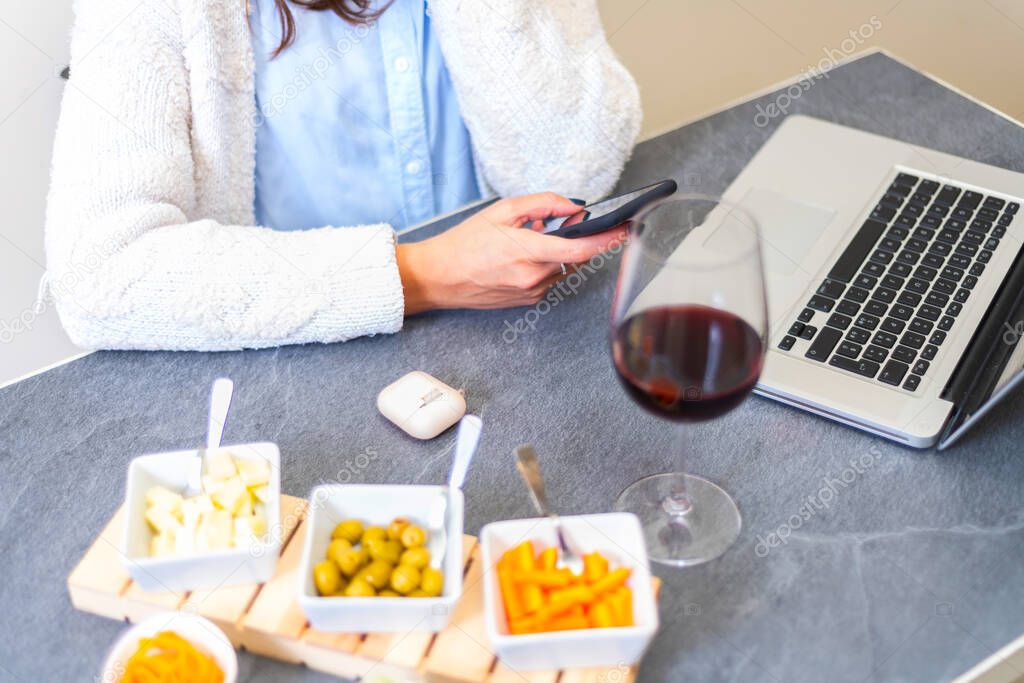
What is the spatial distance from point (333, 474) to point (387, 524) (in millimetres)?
122

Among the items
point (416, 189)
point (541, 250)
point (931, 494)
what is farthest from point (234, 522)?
point (416, 189)

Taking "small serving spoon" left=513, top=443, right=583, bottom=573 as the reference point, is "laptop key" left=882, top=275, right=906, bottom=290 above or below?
below

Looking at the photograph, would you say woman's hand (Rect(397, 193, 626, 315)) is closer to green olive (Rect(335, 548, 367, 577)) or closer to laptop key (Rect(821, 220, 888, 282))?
laptop key (Rect(821, 220, 888, 282))

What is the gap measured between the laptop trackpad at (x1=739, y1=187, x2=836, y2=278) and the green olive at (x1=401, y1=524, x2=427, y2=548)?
0.47 metres

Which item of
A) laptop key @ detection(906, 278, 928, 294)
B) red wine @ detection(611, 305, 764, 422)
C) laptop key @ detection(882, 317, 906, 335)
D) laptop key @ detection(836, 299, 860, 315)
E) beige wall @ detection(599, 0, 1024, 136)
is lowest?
beige wall @ detection(599, 0, 1024, 136)

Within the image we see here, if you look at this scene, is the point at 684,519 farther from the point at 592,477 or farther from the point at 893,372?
the point at 893,372

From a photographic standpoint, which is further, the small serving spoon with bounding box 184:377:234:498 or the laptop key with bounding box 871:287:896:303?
the laptop key with bounding box 871:287:896:303

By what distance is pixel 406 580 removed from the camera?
2.25ft

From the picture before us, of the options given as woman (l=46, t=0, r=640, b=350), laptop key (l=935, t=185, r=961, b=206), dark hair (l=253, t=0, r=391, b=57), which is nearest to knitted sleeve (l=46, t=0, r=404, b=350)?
woman (l=46, t=0, r=640, b=350)

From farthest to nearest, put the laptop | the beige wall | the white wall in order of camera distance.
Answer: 1. the beige wall
2. the white wall
3. the laptop

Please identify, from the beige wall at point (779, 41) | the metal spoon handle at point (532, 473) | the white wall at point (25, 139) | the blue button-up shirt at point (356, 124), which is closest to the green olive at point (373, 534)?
the metal spoon handle at point (532, 473)

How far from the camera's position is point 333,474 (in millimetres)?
853

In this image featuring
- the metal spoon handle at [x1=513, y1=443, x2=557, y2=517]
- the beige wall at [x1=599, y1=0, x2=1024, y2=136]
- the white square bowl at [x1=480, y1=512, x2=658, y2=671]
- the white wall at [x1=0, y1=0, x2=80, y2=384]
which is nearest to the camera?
the white square bowl at [x1=480, y1=512, x2=658, y2=671]

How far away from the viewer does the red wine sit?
659mm
